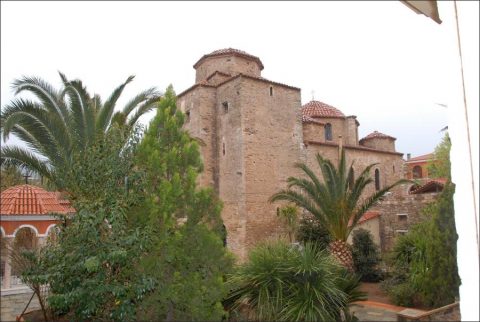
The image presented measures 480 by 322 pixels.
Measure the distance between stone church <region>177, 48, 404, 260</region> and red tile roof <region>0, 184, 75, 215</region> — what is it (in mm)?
8725

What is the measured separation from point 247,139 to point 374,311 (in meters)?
11.8

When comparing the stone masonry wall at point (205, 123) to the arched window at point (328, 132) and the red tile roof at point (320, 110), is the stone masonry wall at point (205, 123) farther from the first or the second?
the arched window at point (328, 132)

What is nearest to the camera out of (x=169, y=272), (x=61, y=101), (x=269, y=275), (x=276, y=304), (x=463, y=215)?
(x=463, y=215)

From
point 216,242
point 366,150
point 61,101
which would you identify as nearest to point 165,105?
point 216,242

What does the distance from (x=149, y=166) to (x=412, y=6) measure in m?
4.91

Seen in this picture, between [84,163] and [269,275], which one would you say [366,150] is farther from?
[84,163]

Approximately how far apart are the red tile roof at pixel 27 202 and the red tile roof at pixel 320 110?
1832 centimetres

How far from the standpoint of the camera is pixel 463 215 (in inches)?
51.3

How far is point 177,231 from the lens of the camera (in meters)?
5.59

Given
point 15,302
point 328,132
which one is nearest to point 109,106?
point 15,302

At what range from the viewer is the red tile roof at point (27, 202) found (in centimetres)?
1000

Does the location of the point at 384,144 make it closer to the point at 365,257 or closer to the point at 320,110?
the point at 320,110

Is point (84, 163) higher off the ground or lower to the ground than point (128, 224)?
higher

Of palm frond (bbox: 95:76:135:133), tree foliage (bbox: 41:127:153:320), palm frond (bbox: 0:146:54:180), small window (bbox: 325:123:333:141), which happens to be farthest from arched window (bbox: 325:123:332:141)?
tree foliage (bbox: 41:127:153:320)
